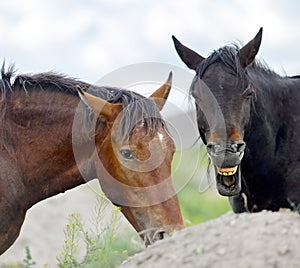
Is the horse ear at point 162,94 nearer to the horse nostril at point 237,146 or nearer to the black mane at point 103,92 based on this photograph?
the black mane at point 103,92

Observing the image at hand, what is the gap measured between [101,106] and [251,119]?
168cm

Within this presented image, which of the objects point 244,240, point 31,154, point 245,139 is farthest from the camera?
point 245,139

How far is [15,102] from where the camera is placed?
21.7ft

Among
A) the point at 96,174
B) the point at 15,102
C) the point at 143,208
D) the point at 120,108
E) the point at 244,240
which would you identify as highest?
the point at 15,102

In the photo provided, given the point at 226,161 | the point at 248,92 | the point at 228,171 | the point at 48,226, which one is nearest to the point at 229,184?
the point at 228,171

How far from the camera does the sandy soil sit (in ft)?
47.7

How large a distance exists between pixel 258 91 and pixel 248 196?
1.13 m

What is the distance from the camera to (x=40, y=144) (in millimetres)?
6555

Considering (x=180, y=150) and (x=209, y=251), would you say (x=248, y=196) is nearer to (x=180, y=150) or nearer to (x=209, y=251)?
(x=180, y=150)

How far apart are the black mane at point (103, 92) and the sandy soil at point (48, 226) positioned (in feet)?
22.0

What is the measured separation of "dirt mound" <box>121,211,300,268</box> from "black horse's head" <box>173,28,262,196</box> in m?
1.81

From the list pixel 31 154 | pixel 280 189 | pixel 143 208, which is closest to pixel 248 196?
pixel 280 189

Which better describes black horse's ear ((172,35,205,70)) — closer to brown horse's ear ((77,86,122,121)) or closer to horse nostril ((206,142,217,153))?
horse nostril ((206,142,217,153))

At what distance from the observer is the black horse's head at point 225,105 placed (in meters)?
6.47
